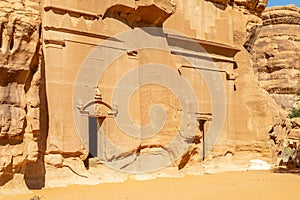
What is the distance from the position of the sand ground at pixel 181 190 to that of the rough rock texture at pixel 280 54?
23.9 metres

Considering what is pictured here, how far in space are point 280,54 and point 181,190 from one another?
94.1 feet

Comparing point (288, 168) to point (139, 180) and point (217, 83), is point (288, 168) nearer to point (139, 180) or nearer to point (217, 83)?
point (217, 83)

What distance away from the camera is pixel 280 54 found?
38.0 m

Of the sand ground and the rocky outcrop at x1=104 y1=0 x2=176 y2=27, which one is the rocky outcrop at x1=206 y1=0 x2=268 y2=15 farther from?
the sand ground

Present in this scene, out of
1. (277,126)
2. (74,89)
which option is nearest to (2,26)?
(74,89)

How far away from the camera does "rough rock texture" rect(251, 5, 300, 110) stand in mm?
36906

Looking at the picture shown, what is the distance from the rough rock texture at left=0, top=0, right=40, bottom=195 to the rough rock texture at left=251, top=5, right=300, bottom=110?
2813 centimetres

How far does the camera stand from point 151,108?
1523cm

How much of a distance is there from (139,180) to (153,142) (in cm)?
177

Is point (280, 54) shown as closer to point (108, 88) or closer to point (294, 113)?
point (294, 113)

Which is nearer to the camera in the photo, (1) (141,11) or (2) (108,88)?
(2) (108,88)

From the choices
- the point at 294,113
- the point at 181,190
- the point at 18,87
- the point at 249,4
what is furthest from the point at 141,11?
the point at 294,113

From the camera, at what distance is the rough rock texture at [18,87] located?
33.4 feet

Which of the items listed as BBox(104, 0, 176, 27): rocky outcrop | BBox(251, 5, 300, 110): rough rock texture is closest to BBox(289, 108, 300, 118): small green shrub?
BBox(251, 5, 300, 110): rough rock texture
